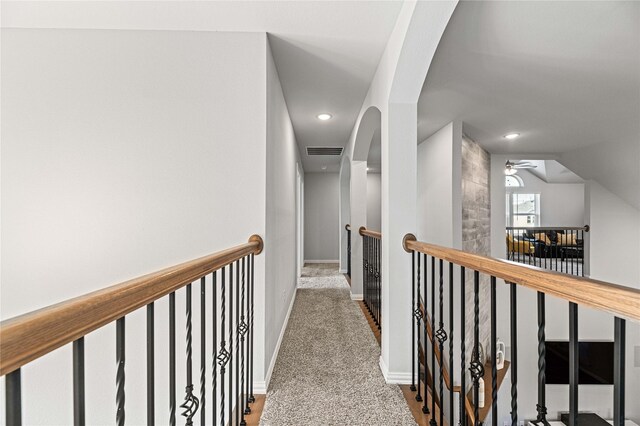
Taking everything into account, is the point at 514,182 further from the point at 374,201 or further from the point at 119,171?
the point at 119,171

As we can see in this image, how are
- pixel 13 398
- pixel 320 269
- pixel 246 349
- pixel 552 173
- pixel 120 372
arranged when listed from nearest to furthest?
pixel 13 398
pixel 120 372
pixel 246 349
pixel 320 269
pixel 552 173

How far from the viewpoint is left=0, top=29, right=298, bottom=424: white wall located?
6.21ft

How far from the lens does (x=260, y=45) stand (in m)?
2.01

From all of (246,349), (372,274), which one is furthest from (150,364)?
(372,274)

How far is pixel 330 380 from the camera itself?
2.07 m

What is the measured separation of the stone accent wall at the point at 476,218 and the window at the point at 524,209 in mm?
6810

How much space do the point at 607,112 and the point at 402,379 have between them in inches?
137

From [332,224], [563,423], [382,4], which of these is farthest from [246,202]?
[563,423]

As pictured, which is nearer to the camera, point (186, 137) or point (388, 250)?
point (186, 137)

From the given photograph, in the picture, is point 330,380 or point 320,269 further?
point 320,269

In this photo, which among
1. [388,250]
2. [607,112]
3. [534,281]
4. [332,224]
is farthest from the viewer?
[332,224]

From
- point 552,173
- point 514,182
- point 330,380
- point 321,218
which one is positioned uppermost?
point 552,173

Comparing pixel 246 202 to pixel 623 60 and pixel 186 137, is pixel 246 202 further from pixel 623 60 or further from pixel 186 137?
pixel 623 60

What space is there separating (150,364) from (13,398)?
35cm
